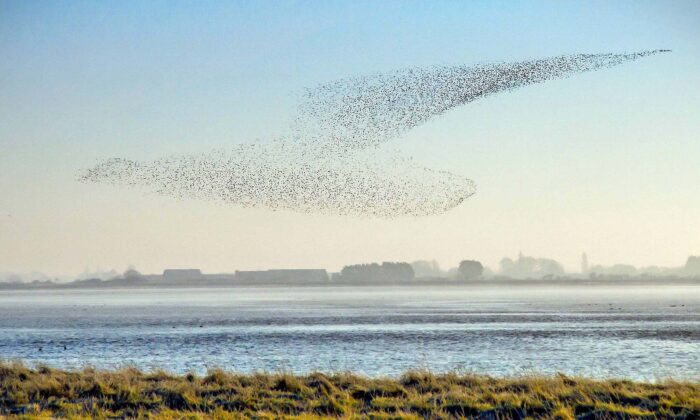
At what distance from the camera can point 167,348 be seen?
5228 centimetres

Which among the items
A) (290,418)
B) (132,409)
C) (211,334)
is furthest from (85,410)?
(211,334)

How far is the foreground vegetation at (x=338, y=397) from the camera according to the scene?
2388 centimetres

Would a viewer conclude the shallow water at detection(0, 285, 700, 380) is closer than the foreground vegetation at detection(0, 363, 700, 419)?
No

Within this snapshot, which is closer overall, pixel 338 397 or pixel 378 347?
pixel 338 397

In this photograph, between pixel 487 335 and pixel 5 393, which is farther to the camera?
pixel 487 335

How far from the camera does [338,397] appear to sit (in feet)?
87.1

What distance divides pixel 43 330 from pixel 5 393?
160 feet

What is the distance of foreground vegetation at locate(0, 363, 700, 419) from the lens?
23.9 metres

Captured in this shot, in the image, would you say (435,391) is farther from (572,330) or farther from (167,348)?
(572,330)

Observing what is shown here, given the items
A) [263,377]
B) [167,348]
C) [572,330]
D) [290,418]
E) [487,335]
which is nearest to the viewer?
[290,418]

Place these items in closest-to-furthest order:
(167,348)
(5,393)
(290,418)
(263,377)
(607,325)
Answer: (290,418)
(5,393)
(263,377)
(167,348)
(607,325)

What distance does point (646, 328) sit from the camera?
241 feet

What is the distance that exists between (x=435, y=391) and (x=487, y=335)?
38.0 meters

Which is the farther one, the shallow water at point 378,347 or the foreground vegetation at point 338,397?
the shallow water at point 378,347
